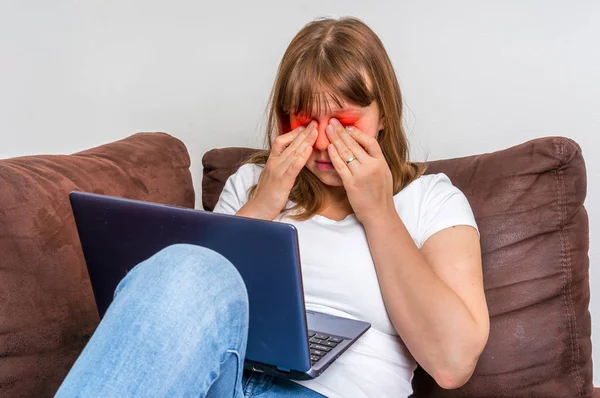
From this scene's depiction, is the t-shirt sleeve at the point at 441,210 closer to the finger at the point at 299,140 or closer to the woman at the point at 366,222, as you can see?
the woman at the point at 366,222

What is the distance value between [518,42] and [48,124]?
1284 millimetres

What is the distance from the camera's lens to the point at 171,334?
68 cm

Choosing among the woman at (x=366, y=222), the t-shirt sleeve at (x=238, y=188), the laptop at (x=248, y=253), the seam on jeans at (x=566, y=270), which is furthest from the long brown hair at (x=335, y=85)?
the laptop at (x=248, y=253)

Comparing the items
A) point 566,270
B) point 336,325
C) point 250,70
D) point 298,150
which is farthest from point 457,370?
point 250,70

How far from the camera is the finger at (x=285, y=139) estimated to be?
1176 millimetres

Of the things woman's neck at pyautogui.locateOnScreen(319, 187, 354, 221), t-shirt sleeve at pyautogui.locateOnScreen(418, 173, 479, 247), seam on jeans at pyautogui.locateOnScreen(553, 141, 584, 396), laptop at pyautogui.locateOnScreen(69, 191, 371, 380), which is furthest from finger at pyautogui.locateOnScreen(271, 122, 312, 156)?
seam on jeans at pyautogui.locateOnScreen(553, 141, 584, 396)

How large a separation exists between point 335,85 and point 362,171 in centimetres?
15

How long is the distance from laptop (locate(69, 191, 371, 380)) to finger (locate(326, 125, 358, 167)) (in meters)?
0.32

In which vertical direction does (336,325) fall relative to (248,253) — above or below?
below

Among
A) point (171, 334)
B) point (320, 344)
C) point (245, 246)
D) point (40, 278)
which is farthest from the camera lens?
point (40, 278)

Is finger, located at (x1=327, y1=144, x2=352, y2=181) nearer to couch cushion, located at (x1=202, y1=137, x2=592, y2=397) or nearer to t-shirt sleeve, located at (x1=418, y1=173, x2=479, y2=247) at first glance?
t-shirt sleeve, located at (x1=418, y1=173, x2=479, y2=247)

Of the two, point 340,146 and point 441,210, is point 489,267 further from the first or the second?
point 340,146

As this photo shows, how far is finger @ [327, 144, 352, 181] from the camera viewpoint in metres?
1.13

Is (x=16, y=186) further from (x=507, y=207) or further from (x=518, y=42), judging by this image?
(x=518, y=42)
